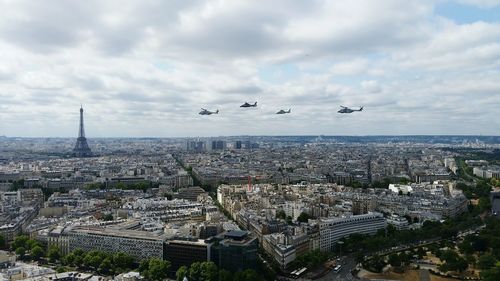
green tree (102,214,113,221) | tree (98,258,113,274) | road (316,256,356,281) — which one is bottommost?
road (316,256,356,281)

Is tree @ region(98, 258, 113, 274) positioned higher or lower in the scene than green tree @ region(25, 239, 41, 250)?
lower

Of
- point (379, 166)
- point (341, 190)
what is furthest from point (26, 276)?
point (379, 166)

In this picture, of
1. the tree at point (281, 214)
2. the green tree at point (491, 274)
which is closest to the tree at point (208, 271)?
the green tree at point (491, 274)

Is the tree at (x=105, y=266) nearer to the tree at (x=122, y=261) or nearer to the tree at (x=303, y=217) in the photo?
the tree at (x=122, y=261)

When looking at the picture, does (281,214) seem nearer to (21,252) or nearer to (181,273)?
(181,273)

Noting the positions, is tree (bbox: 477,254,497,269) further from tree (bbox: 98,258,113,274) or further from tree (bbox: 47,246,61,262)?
tree (bbox: 47,246,61,262)

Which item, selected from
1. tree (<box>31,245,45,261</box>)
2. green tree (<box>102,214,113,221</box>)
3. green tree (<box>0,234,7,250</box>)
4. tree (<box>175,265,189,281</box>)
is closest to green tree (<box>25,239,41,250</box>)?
tree (<box>31,245,45,261</box>)

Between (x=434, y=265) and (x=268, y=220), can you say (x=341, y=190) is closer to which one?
(x=268, y=220)

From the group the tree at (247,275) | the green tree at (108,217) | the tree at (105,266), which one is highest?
the green tree at (108,217)

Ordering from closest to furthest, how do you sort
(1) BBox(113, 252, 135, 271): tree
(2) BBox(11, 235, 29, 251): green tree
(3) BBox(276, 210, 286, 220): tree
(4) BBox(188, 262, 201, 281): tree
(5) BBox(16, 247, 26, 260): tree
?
(4) BBox(188, 262, 201, 281): tree, (1) BBox(113, 252, 135, 271): tree, (5) BBox(16, 247, 26, 260): tree, (2) BBox(11, 235, 29, 251): green tree, (3) BBox(276, 210, 286, 220): tree

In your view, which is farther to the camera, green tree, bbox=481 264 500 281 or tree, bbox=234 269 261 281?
tree, bbox=234 269 261 281
